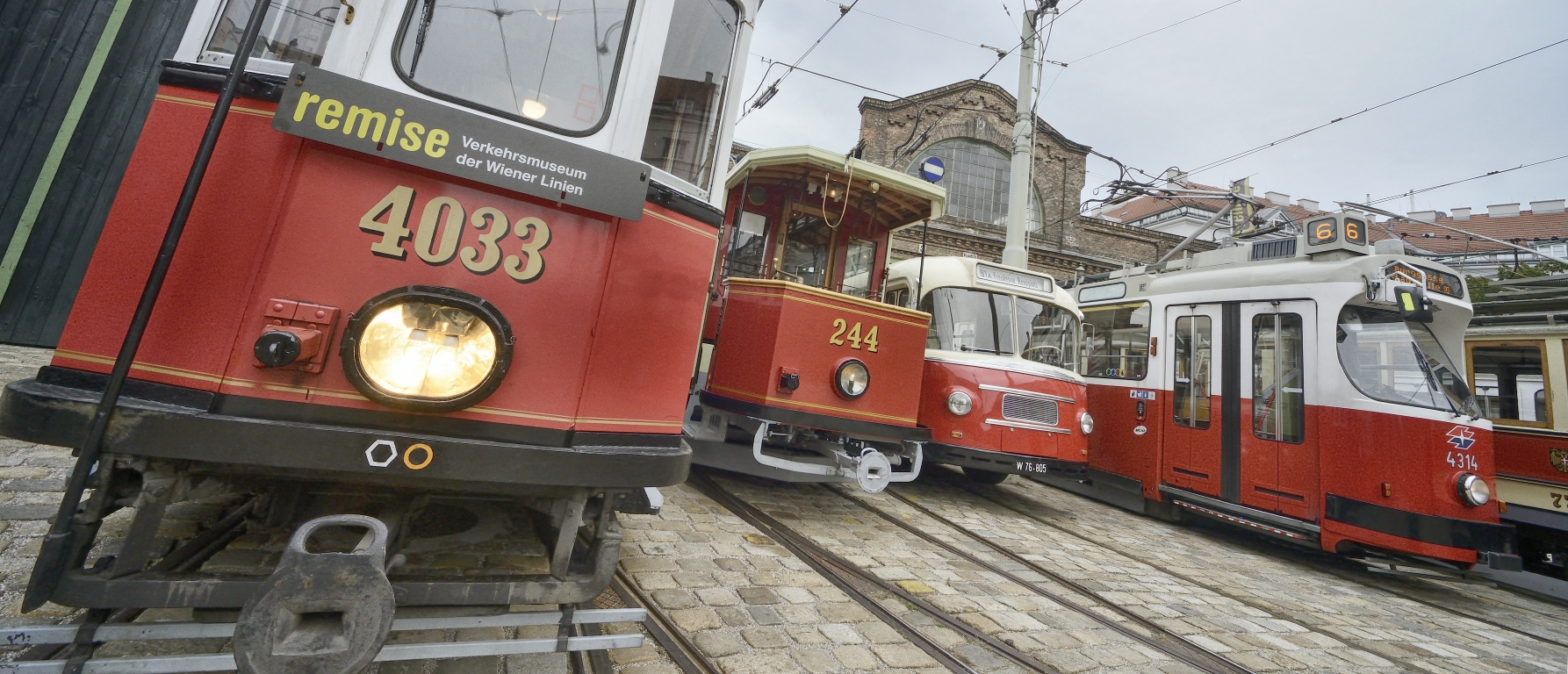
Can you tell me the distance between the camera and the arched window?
18.2 meters

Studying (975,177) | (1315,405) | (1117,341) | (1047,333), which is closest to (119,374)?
(1047,333)

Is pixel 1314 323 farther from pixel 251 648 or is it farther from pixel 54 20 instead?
pixel 54 20

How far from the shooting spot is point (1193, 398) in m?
6.34

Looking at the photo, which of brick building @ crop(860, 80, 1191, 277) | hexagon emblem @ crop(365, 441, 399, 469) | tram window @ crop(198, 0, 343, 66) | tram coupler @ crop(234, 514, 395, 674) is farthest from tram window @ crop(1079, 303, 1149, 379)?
brick building @ crop(860, 80, 1191, 277)

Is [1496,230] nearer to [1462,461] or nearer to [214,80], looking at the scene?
[1462,461]

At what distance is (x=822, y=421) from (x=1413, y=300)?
214 inches

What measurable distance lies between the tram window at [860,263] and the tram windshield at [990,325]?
2.64ft

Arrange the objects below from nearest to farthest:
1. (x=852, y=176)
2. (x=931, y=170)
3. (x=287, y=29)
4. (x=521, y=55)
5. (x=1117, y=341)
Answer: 1. (x=287, y=29)
2. (x=521, y=55)
3. (x=852, y=176)
4. (x=931, y=170)
5. (x=1117, y=341)

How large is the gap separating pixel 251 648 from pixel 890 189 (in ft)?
16.4

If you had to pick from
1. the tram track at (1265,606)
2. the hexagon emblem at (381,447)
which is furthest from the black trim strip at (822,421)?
the hexagon emblem at (381,447)

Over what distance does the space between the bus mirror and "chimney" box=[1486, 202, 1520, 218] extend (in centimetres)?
3672

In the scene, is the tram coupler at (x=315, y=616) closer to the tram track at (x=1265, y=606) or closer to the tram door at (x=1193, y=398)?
the tram track at (x=1265, y=606)

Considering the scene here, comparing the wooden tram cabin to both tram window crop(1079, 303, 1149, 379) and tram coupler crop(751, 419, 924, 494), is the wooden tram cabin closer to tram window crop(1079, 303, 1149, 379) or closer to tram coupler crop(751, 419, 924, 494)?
tram coupler crop(751, 419, 924, 494)

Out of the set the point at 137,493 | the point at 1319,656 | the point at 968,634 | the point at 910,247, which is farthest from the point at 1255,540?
the point at 910,247
